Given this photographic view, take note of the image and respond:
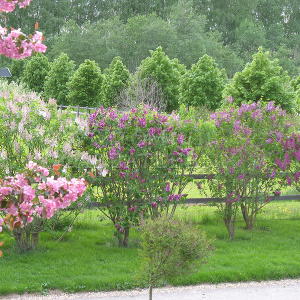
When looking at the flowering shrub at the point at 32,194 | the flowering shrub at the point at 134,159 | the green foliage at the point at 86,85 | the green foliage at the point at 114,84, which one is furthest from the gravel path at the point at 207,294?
the green foliage at the point at 86,85

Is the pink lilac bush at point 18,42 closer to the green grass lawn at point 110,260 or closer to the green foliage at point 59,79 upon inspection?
the green grass lawn at point 110,260

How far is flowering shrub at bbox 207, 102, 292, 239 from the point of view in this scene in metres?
10.4

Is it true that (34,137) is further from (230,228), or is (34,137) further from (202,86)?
(202,86)

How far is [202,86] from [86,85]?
7296 mm

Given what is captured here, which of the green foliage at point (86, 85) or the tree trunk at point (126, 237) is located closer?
the tree trunk at point (126, 237)

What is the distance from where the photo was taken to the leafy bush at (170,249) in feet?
21.1

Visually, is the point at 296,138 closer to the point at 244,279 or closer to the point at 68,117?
the point at 244,279

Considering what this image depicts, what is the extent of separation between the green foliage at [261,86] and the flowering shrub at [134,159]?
1270 centimetres

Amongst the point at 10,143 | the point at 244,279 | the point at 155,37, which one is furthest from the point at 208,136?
the point at 155,37

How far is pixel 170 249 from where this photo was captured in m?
6.46

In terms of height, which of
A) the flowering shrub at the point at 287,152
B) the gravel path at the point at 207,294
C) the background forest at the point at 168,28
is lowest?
the gravel path at the point at 207,294

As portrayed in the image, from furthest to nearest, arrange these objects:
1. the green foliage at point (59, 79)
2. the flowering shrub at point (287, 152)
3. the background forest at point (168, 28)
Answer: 1. the background forest at point (168, 28)
2. the green foliage at point (59, 79)
3. the flowering shrub at point (287, 152)

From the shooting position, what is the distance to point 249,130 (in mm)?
10672

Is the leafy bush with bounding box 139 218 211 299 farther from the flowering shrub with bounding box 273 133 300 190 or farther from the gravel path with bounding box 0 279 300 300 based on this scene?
the flowering shrub with bounding box 273 133 300 190
